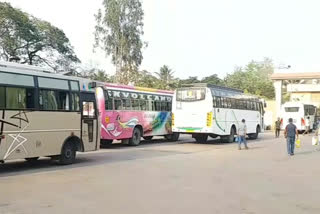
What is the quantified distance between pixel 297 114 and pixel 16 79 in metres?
34.4

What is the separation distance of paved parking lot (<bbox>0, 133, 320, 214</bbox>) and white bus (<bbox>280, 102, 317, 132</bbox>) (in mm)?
26204

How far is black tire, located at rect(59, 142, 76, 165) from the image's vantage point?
13.8 m

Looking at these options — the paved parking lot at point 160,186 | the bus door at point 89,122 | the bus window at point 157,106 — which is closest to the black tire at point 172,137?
the bus window at point 157,106

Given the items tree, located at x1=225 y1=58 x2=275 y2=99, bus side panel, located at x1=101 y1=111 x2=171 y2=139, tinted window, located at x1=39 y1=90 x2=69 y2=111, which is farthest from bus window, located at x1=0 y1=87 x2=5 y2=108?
tree, located at x1=225 y1=58 x2=275 y2=99

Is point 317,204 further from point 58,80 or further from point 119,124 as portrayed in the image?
point 119,124

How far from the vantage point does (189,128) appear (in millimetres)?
23609

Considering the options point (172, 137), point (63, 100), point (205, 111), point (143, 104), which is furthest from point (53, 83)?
point (172, 137)

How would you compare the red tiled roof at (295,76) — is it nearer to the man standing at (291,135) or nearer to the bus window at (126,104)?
the bus window at (126,104)

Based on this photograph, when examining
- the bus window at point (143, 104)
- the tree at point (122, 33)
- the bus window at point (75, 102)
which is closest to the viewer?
the bus window at point (75, 102)

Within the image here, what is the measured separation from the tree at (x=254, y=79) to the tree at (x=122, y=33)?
2475 centimetres

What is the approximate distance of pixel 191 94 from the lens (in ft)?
77.9

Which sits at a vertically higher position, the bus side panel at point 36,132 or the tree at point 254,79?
the tree at point 254,79

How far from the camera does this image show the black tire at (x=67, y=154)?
45.4 feet

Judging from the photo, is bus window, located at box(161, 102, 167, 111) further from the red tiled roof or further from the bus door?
the red tiled roof
